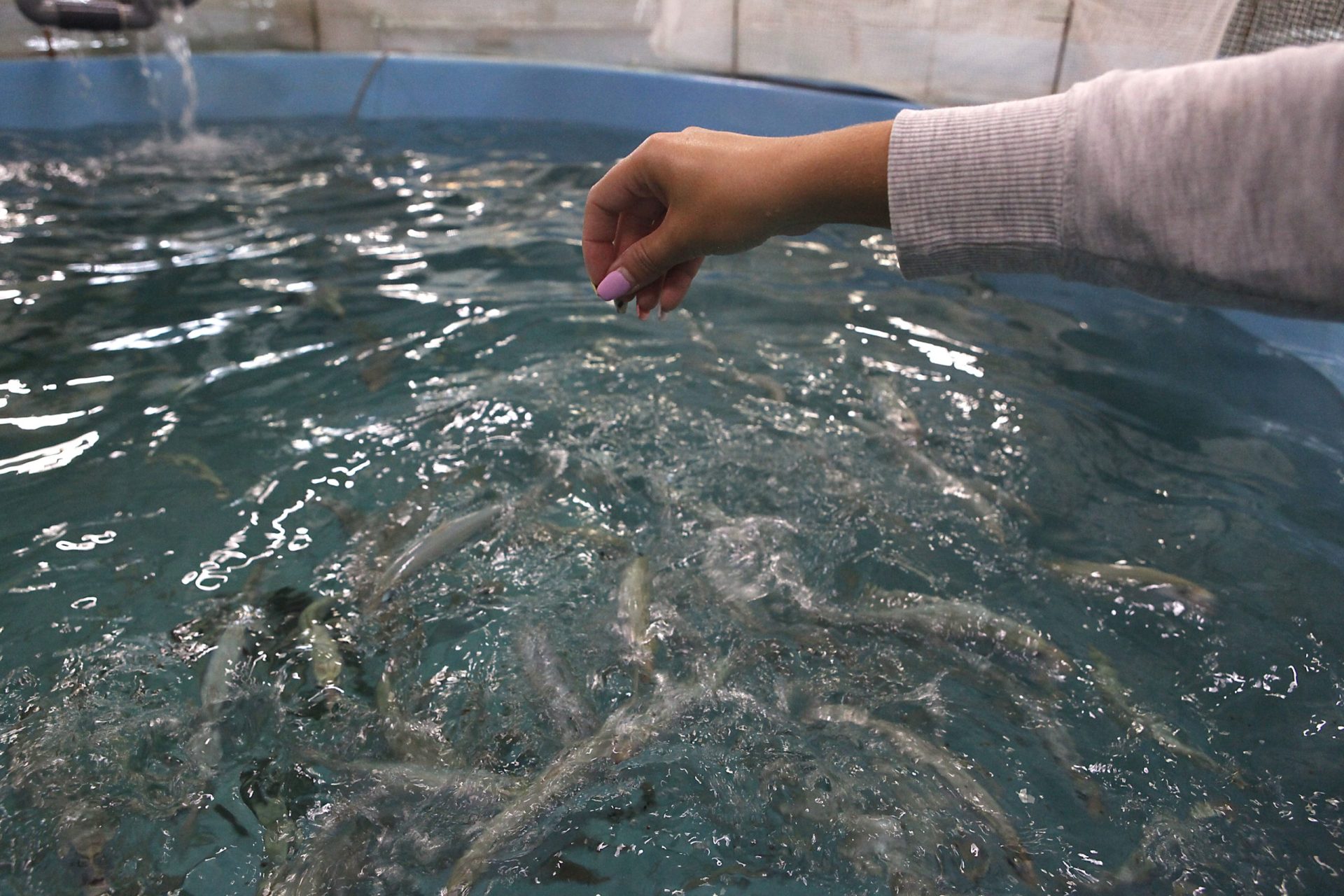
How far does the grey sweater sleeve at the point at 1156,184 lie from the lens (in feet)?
2.96

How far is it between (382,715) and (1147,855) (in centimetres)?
147

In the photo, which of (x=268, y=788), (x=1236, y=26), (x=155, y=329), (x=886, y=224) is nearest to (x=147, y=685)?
(x=268, y=788)

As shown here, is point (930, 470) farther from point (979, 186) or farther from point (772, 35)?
point (772, 35)

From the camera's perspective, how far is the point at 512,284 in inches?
150

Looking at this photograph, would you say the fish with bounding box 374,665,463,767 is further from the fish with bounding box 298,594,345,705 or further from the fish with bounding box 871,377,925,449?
the fish with bounding box 871,377,925,449

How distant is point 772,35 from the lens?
6.57m

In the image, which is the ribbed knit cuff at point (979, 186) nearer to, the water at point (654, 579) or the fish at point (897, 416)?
the water at point (654, 579)

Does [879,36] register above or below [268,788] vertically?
above

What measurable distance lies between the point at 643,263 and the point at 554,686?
37.0 inches

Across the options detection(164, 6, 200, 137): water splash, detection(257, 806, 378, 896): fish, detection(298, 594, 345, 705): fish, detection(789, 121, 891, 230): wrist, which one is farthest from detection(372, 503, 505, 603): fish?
detection(164, 6, 200, 137): water splash

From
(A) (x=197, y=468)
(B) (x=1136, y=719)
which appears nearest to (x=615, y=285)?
(B) (x=1136, y=719)

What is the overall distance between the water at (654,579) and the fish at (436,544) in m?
0.04

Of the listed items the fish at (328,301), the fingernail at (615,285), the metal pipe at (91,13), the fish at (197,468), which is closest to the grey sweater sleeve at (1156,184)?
the fingernail at (615,285)

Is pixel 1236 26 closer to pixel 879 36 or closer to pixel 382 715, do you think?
pixel 879 36
